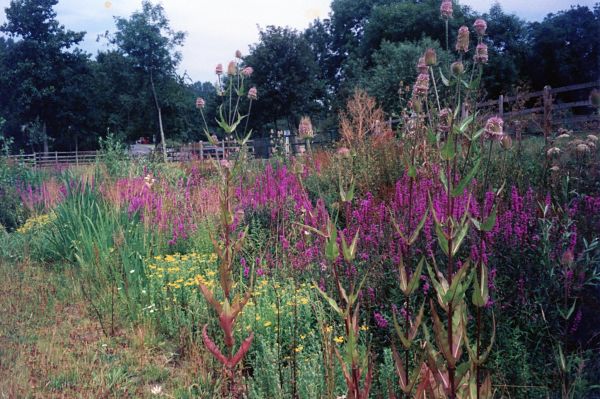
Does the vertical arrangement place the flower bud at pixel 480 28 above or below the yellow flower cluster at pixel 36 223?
above

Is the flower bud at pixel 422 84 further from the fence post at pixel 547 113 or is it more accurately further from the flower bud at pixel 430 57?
the fence post at pixel 547 113

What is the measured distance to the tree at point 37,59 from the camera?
9.01m

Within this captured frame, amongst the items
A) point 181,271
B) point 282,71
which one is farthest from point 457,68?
point 282,71

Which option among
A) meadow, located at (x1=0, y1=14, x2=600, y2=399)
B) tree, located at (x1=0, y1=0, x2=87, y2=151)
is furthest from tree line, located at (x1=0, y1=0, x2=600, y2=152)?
meadow, located at (x1=0, y1=14, x2=600, y2=399)

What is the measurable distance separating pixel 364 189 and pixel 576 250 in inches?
126

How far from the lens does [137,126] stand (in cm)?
3119

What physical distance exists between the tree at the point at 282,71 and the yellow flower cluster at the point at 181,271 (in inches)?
926

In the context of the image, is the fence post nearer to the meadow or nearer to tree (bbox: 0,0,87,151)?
the meadow

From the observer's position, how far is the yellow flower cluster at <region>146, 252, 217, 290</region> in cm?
402

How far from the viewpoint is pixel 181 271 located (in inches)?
165

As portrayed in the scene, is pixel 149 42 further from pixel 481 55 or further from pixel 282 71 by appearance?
pixel 481 55

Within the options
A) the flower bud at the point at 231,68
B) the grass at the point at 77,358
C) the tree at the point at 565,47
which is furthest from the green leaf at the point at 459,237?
the tree at the point at 565,47

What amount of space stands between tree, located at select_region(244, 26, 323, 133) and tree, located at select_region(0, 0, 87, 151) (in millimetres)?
14941

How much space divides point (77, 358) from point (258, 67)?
25.2m
